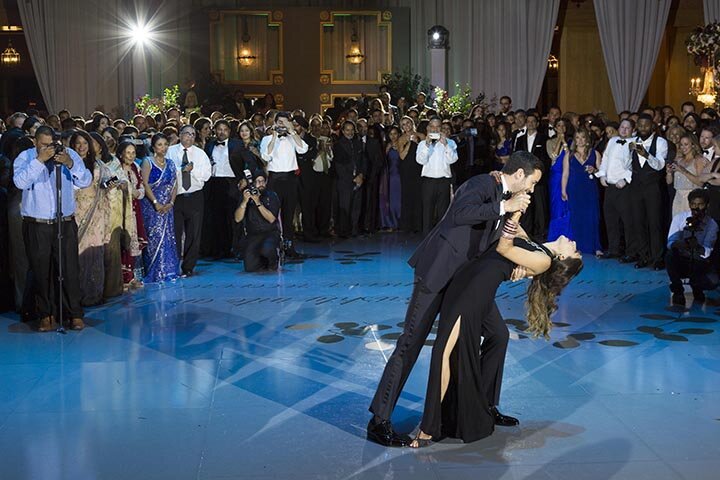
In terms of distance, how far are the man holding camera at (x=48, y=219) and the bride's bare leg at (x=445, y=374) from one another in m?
3.91

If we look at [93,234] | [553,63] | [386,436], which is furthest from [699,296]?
[553,63]

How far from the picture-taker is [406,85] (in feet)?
66.4

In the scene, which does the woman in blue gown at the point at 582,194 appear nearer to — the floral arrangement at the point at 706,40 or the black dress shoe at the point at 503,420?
the floral arrangement at the point at 706,40

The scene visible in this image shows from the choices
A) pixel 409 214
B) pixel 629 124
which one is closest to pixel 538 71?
pixel 409 214

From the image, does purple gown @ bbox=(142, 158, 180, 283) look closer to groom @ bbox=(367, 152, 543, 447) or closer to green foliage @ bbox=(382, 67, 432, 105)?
groom @ bbox=(367, 152, 543, 447)

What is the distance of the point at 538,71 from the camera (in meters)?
19.2

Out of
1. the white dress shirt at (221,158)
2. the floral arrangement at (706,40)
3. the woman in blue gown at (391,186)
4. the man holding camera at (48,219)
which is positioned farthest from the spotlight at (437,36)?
the man holding camera at (48,219)

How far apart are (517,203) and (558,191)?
7.82 m

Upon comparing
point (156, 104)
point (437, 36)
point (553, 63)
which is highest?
point (437, 36)

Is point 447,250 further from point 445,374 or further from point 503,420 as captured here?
point 503,420

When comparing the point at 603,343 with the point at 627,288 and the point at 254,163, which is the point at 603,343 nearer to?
the point at 627,288

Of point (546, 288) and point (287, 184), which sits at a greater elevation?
point (287, 184)

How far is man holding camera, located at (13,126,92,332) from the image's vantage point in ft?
25.7

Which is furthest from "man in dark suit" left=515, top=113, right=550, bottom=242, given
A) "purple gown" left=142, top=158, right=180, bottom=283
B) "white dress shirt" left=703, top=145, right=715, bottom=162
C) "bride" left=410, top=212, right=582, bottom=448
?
"bride" left=410, top=212, right=582, bottom=448
